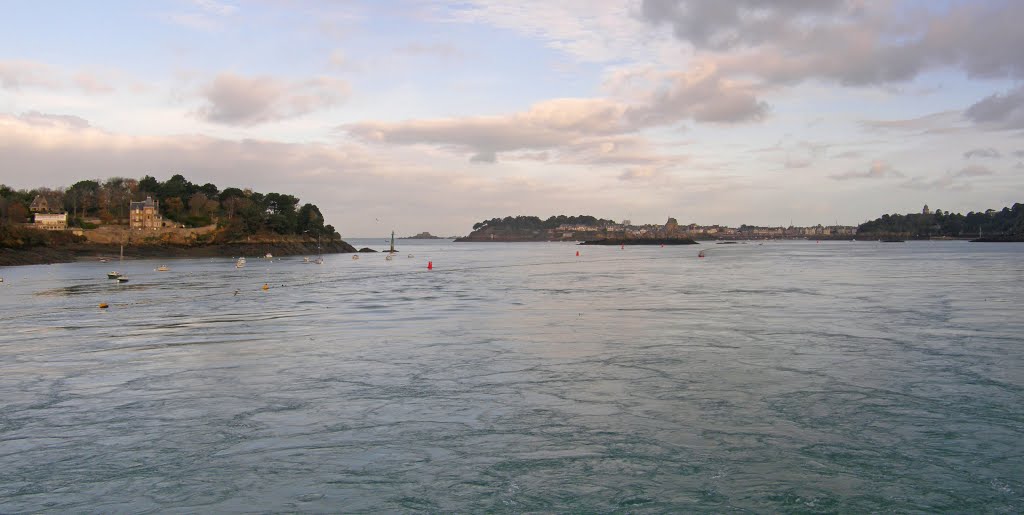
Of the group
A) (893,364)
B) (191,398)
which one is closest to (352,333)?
(191,398)

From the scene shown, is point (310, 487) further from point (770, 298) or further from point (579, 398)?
point (770, 298)

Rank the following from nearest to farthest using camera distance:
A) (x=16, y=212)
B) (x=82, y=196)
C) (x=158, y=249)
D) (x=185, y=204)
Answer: (x=158, y=249), (x=16, y=212), (x=82, y=196), (x=185, y=204)

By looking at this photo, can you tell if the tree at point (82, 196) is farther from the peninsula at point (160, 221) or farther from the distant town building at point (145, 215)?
the distant town building at point (145, 215)

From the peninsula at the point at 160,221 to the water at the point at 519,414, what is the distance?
95523 mm

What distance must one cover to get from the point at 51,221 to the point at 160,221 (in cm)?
2072

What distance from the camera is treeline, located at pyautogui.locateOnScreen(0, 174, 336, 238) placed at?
149 metres

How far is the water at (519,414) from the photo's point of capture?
9.64 metres

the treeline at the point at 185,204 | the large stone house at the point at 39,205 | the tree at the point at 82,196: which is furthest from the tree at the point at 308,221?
the large stone house at the point at 39,205

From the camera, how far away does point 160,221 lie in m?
145

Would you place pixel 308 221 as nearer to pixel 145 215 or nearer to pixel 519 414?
pixel 145 215

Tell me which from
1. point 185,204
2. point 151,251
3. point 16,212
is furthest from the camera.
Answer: point 185,204

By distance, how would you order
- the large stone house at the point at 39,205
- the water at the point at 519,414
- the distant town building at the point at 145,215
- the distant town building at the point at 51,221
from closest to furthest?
the water at the point at 519,414 < the distant town building at the point at 51,221 < the distant town building at the point at 145,215 < the large stone house at the point at 39,205

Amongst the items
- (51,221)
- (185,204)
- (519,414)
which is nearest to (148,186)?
(185,204)

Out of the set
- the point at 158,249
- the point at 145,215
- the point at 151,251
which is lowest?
the point at 151,251
